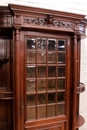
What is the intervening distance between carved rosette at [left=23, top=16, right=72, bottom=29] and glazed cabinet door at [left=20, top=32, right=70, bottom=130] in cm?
11

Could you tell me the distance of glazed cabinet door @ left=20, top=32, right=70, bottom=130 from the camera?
131cm

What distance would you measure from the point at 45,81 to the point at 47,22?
1.91 ft

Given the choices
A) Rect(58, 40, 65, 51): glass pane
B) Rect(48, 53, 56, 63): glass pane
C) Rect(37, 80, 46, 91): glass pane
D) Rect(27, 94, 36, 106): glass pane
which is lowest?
Rect(27, 94, 36, 106): glass pane

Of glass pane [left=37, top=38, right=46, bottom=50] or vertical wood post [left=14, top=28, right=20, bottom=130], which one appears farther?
glass pane [left=37, top=38, right=46, bottom=50]

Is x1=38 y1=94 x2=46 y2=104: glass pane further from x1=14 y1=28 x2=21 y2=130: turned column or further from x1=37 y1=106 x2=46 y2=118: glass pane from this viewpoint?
x1=14 y1=28 x2=21 y2=130: turned column

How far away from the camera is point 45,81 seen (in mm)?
1383

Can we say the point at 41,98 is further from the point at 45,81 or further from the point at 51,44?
the point at 51,44

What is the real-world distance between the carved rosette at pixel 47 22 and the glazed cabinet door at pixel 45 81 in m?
0.11

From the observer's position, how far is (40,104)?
1.38 m

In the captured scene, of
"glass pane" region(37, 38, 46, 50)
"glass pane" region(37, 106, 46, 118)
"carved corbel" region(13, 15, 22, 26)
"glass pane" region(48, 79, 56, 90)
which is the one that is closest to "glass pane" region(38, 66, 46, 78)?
"glass pane" region(48, 79, 56, 90)

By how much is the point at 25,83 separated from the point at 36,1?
107cm

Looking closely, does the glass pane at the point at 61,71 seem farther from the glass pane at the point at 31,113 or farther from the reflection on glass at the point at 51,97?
the glass pane at the point at 31,113

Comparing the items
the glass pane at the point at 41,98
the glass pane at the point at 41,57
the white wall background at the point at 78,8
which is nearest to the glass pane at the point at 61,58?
the glass pane at the point at 41,57

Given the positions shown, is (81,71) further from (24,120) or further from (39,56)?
(24,120)
